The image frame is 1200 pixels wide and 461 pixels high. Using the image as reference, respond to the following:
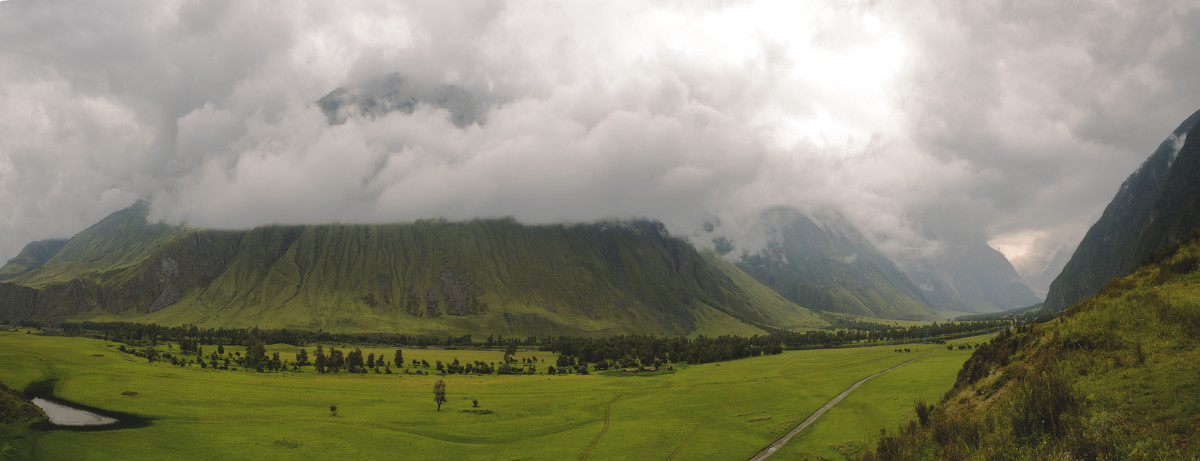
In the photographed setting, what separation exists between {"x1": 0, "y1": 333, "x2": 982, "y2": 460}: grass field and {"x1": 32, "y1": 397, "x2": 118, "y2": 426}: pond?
10.1ft

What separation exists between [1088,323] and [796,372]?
417 ft

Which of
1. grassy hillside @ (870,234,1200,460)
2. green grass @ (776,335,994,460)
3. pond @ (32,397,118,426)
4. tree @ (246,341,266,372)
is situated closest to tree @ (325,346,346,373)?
tree @ (246,341,266,372)

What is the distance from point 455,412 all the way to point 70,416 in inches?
2452

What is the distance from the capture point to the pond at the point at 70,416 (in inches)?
3275

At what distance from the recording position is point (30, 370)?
119750mm

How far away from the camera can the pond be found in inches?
3275

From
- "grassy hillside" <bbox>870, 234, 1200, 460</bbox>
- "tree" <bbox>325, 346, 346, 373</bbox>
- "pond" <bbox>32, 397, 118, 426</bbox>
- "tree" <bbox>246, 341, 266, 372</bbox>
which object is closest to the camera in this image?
"grassy hillside" <bbox>870, 234, 1200, 460</bbox>

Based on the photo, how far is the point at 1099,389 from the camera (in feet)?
93.7

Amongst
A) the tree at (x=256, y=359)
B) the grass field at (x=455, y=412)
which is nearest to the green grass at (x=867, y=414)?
the grass field at (x=455, y=412)

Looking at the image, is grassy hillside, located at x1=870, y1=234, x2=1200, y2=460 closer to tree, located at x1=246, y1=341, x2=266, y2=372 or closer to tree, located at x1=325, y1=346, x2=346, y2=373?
tree, located at x1=325, y1=346, x2=346, y2=373

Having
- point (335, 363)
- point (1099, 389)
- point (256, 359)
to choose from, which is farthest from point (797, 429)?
point (256, 359)

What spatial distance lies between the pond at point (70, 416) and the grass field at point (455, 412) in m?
3.07

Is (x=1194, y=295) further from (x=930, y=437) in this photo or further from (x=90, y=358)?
(x=90, y=358)

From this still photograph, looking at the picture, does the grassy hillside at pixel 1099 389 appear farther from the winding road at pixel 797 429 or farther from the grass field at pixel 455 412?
the winding road at pixel 797 429
